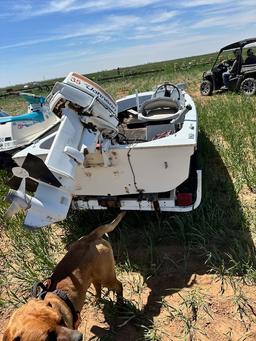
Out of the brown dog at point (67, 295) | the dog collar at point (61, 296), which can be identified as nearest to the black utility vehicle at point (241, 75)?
the brown dog at point (67, 295)

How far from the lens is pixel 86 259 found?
10.9ft

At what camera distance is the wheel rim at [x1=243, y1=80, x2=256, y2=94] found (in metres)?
13.6

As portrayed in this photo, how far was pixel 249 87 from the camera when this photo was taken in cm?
1376

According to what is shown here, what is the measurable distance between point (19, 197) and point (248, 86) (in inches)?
472

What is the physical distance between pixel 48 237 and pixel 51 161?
1890 mm

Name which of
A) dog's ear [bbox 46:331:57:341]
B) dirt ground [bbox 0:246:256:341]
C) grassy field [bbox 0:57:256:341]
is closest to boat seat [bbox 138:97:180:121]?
grassy field [bbox 0:57:256:341]

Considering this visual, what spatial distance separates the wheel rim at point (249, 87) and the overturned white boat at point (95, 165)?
9087 mm

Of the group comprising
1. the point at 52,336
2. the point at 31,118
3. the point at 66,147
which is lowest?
the point at 52,336

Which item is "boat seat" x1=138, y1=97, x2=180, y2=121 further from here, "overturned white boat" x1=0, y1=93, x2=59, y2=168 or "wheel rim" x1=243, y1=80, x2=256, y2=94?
"wheel rim" x1=243, y1=80, x2=256, y2=94

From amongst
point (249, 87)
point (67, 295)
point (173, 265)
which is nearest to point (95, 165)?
point (173, 265)

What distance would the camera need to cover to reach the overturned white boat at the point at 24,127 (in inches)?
268

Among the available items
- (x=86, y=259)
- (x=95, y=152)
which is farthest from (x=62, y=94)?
(x=86, y=259)

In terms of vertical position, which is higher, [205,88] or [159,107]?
[159,107]

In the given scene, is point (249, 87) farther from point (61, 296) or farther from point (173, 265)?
point (61, 296)
